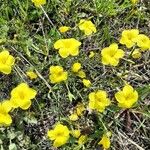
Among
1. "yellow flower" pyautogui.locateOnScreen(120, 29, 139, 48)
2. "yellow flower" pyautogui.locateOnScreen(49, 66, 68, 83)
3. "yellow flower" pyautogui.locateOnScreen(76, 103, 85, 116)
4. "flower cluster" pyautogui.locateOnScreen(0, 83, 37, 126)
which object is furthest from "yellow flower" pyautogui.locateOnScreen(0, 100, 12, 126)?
"yellow flower" pyautogui.locateOnScreen(120, 29, 139, 48)

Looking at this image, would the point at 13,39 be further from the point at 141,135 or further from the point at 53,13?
the point at 141,135

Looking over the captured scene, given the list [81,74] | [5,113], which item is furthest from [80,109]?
[5,113]

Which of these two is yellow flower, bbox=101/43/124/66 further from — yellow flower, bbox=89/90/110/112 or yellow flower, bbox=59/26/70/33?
yellow flower, bbox=59/26/70/33

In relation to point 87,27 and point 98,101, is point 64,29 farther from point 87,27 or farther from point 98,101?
point 98,101

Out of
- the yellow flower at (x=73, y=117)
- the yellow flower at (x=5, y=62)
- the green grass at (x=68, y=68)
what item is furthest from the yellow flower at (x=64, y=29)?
the yellow flower at (x=73, y=117)

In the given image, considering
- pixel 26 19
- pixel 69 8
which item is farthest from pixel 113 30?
pixel 26 19
